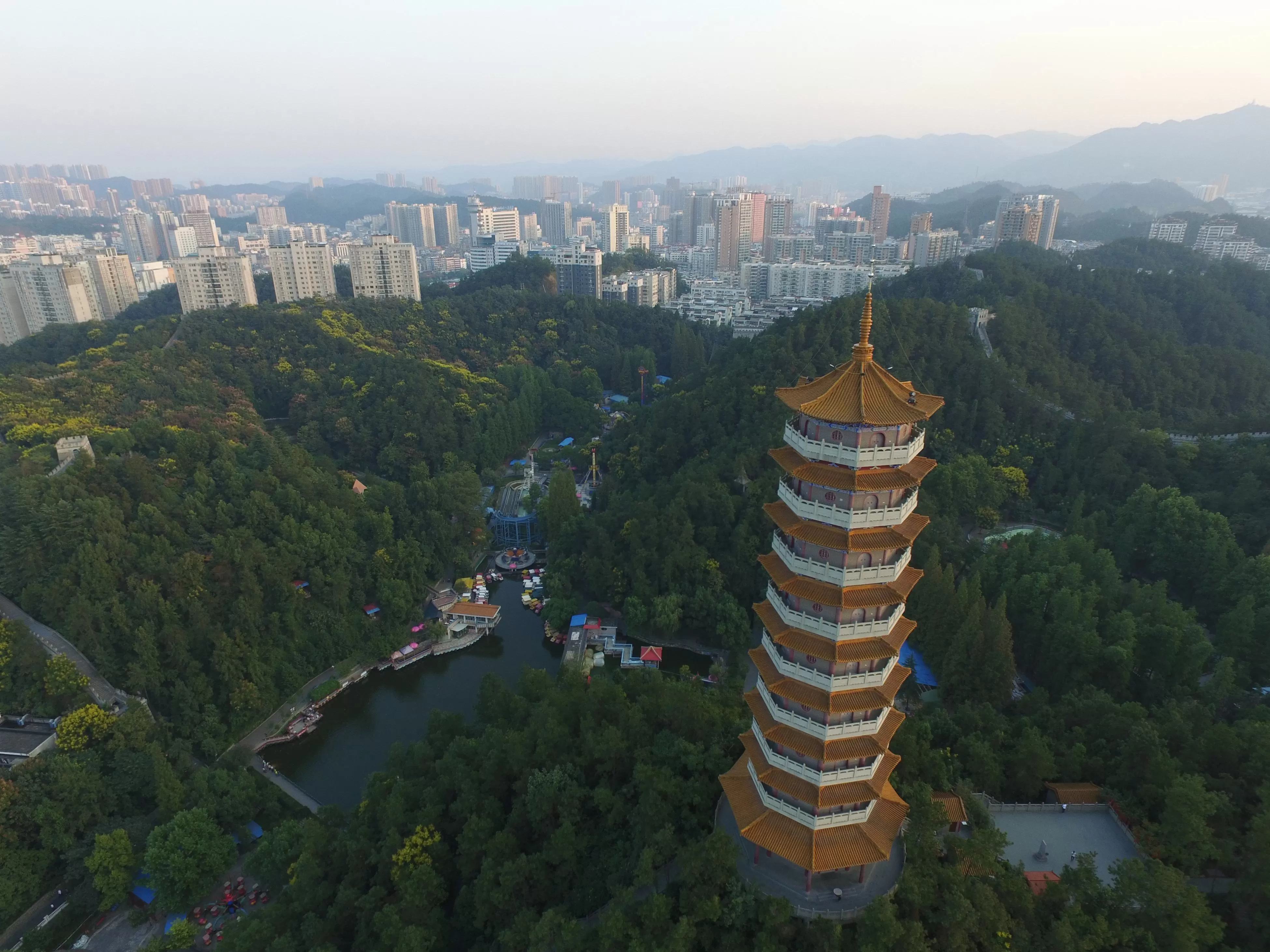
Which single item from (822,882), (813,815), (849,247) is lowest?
(822,882)

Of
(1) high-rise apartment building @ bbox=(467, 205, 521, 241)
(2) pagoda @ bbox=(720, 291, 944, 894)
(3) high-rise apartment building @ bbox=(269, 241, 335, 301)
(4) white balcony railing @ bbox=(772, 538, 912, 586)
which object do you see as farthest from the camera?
(1) high-rise apartment building @ bbox=(467, 205, 521, 241)

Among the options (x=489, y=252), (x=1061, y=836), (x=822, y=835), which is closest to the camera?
(x=822, y=835)

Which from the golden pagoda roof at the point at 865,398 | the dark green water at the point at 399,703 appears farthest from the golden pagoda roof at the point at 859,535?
the dark green water at the point at 399,703

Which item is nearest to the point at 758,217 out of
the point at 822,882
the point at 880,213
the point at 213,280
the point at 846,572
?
the point at 880,213

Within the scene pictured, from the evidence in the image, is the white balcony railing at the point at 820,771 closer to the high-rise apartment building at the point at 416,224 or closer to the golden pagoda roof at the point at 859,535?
the golden pagoda roof at the point at 859,535

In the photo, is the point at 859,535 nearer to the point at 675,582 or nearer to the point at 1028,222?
the point at 675,582

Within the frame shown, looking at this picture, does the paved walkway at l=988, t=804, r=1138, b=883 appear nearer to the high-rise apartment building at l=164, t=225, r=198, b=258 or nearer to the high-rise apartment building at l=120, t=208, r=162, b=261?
the high-rise apartment building at l=164, t=225, r=198, b=258

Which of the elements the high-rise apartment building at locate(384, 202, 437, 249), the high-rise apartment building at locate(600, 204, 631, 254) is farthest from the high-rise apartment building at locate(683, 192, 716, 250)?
the high-rise apartment building at locate(384, 202, 437, 249)
